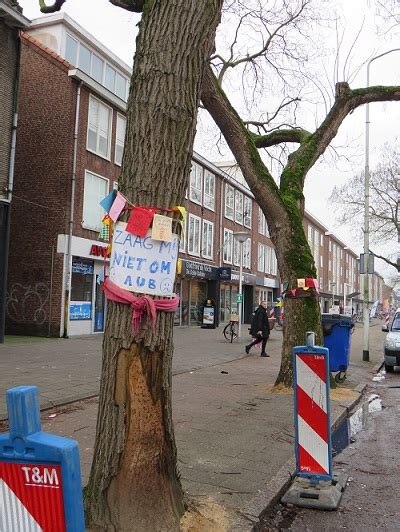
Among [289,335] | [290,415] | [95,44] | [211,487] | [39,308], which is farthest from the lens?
[95,44]

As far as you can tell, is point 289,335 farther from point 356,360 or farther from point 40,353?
point 356,360

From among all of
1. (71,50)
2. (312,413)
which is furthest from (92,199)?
(312,413)

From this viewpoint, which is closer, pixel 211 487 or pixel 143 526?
pixel 143 526

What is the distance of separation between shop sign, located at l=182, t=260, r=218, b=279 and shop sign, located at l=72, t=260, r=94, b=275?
6685 millimetres

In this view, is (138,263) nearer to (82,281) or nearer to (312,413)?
(312,413)

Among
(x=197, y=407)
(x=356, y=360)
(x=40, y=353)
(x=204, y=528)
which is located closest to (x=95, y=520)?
(x=204, y=528)

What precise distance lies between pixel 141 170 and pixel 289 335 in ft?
20.7

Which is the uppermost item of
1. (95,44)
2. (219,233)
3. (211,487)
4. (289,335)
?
(95,44)

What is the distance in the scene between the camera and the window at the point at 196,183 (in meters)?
28.7

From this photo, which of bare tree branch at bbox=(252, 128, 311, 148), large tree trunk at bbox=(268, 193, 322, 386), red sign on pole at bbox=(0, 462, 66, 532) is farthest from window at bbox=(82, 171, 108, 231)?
red sign on pole at bbox=(0, 462, 66, 532)

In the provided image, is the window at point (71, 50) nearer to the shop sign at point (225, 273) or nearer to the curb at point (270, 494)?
the shop sign at point (225, 273)

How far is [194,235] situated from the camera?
28.9m

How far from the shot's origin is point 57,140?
1920 cm

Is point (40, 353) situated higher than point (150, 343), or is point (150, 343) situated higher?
point (150, 343)
